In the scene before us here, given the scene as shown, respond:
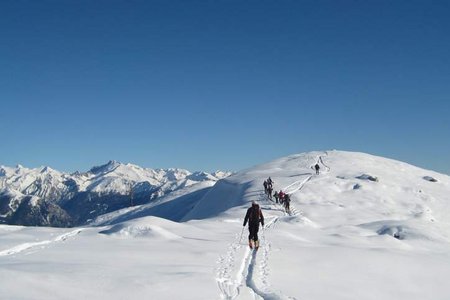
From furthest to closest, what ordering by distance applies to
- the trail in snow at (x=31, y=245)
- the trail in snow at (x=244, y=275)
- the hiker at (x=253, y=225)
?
the hiker at (x=253, y=225), the trail in snow at (x=31, y=245), the trail in snow at (x=244, y=275)

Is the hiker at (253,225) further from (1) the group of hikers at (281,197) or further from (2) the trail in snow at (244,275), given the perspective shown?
(1) the group of hikers at (281,197)

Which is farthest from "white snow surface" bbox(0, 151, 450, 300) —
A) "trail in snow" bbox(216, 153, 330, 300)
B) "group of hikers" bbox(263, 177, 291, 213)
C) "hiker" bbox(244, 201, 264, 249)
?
"group of hikers" bbox(263, 177, 291, 213)

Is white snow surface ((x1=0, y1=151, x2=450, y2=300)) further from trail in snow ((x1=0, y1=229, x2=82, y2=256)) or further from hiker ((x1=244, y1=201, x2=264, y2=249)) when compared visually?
hiker ((x1=244, y1=201, x2=264, y2=249))

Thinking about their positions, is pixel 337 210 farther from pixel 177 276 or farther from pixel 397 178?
pixel 177 276

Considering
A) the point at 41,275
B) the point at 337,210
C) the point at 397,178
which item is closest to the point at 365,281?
the point at 41,275

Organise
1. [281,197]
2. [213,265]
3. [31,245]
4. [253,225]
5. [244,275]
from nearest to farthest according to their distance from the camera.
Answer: [244,275]
[213,265]
[31,245]
[253,225]
[281,197]

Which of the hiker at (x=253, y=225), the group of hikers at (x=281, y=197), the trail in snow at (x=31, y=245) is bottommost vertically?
the trail in snow at (x=31, y=245)

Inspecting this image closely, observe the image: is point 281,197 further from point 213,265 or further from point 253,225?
point 213,265

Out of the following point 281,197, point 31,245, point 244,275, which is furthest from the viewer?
point 281,197

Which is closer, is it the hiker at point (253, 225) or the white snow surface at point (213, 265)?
the white snow surface at point (213, 265)

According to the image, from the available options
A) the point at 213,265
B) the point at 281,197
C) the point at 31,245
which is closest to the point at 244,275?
the point at 213,265

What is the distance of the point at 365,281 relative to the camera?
14.3 m

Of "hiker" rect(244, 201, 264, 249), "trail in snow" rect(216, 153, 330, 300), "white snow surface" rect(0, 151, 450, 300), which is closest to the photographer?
"white snow surface" rect(0, 151, 450, 300)

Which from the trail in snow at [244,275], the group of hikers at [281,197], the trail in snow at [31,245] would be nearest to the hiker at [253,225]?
the trail in snow at [244,275]
